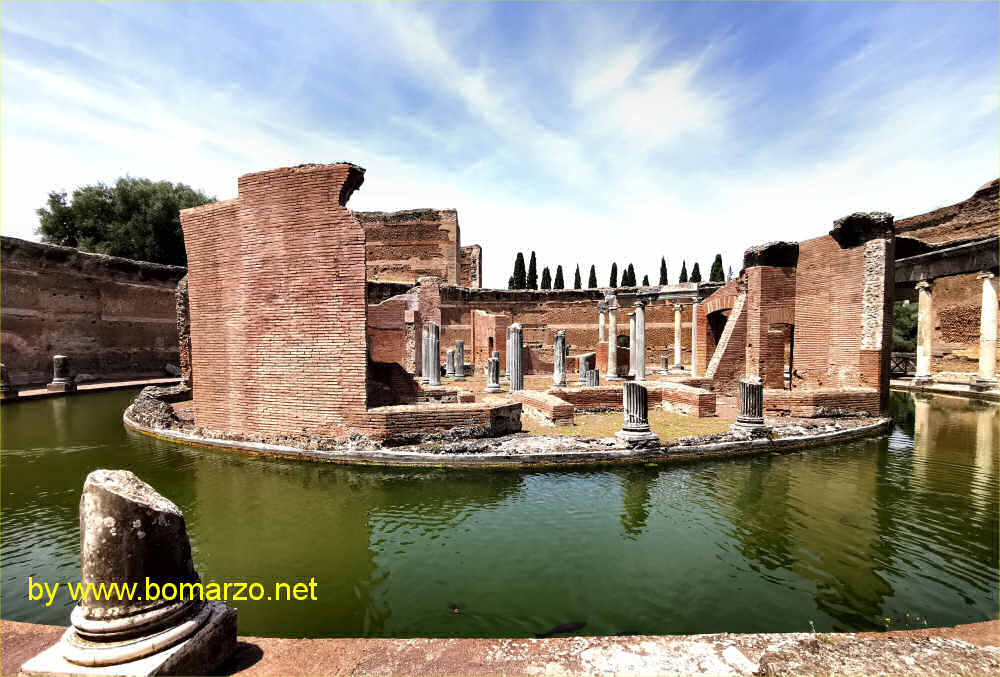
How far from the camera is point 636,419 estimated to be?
849 cm

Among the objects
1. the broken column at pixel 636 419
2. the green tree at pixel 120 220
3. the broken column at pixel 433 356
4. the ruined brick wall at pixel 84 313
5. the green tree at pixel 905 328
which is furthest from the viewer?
the green tree at pixel 120 220

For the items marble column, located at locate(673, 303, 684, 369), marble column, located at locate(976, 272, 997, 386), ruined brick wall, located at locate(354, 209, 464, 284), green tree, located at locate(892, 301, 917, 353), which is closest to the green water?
marble column, located at locate(976, 272, 997, 386)

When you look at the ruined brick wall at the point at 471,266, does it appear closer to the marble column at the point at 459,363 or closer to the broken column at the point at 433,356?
the marble column at the point at 459,363

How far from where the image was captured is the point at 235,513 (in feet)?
18.4

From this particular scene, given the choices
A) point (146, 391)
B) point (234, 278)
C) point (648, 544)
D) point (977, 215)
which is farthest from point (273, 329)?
point (977, 215)

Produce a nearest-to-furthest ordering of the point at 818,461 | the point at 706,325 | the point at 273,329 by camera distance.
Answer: the point at 818,461
the point at 273,329
the point at 706,325

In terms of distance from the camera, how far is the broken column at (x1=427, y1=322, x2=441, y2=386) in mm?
14852

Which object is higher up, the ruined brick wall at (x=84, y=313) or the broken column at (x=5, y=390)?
the ruined brick wall at (x=84, y=313)

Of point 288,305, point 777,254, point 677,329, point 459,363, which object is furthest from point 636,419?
point 677,329

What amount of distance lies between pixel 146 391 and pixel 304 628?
11.2 metres

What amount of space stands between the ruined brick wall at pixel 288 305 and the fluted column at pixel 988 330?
881 inches

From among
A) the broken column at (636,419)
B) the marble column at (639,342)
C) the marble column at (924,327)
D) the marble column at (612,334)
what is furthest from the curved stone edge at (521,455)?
the marble column at (924,327)

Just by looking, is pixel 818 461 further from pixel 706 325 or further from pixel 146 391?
pixel 146 391

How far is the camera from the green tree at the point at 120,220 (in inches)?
1174
